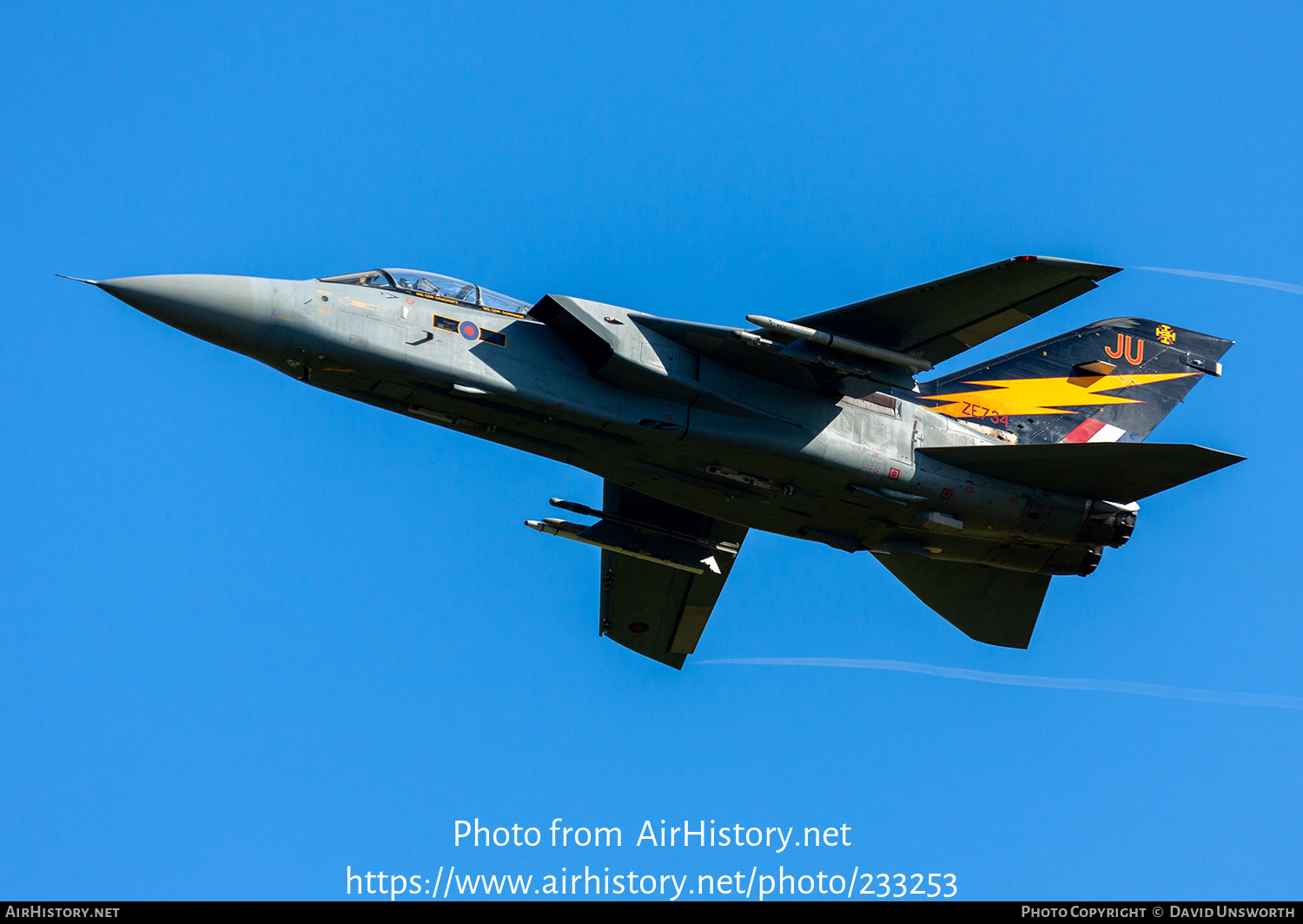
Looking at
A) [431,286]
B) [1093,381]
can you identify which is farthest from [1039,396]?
[431,286]

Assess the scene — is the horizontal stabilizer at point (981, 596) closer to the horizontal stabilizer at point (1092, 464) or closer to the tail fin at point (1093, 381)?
the tail fin at point (1093, 381)

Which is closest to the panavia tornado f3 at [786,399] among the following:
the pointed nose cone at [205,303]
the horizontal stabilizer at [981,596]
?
the pointed nose cone at [205,303]

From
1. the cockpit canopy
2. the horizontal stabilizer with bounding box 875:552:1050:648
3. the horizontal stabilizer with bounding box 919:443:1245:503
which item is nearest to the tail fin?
the horizontal stabilizer with bounding box 919:443:1245:503

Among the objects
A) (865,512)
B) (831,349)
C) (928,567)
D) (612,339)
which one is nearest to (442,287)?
(612,339)

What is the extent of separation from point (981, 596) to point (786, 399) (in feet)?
20.0

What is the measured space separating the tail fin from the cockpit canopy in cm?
681

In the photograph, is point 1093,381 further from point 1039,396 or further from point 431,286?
point 431,286

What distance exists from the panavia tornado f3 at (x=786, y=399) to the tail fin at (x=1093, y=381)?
3 cm

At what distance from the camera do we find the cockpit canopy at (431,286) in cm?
1428

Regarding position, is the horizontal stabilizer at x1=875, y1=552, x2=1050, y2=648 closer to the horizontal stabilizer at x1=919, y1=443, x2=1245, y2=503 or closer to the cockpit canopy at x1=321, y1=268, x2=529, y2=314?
the horizontal stabilizer at x1=919, y1=443, x2=1245, y2=503

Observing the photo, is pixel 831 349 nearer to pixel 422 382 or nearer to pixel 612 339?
pixel 612 339

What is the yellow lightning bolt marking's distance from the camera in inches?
699

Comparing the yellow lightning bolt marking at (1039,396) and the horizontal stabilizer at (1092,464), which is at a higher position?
the yellow lightning bolt marking at (1039,396)
